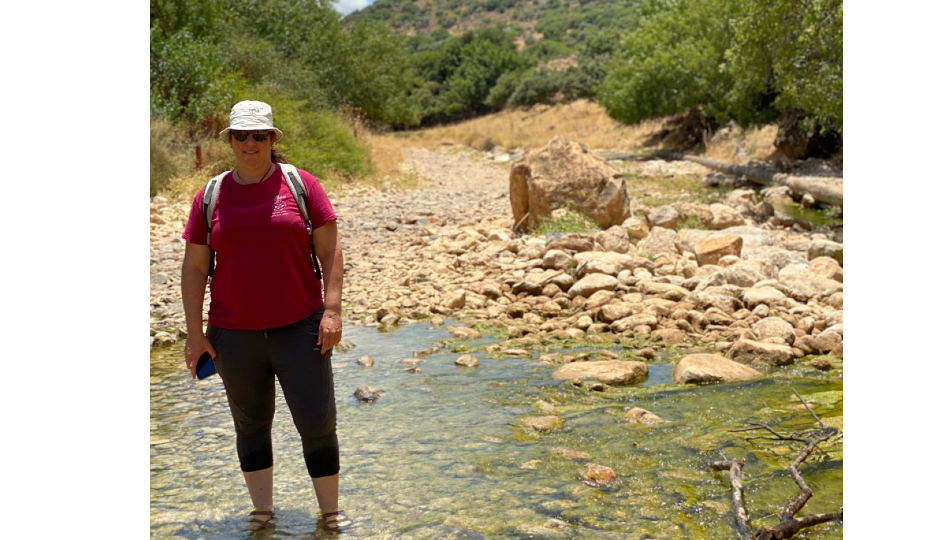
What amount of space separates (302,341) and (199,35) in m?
19.5

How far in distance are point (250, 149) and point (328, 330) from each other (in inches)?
32.4

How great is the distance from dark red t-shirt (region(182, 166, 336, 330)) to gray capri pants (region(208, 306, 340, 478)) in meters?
0.06

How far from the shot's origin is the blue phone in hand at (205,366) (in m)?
3.59

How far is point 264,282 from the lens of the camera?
3.45m

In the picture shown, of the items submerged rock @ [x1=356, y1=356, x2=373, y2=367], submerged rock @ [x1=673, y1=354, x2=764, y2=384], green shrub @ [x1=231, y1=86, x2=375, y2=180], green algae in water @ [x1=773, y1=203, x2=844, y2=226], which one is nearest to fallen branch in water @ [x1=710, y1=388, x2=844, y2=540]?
submerged rock @ [x1=673, y1=354, x2=764, y2=384]

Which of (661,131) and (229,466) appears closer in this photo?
(229,466)

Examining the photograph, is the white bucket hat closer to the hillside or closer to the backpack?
the backpack

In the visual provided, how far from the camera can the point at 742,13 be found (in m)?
18.4

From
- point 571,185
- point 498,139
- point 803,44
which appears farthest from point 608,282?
point 498,139

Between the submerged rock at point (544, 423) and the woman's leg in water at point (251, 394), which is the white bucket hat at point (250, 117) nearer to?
the woman's leg in water at point (251, 394)

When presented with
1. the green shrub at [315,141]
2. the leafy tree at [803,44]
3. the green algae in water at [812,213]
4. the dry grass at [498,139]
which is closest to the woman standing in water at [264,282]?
the leafy tree at [803,44]
